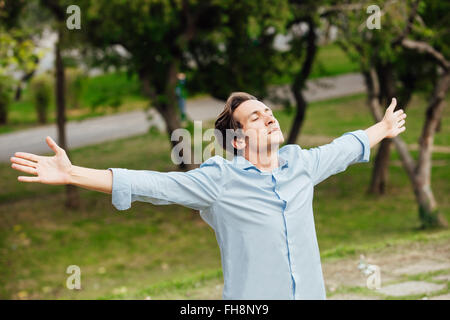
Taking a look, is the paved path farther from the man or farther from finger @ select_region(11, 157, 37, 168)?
finger @ select_region(11, 157, 37, 168)

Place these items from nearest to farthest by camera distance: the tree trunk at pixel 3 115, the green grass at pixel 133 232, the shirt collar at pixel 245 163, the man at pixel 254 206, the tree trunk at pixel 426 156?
the man at pixel 254 206, the shirt collar at pixel 245 163, the green grass at pixel 133 232, the tree trunk at pixel 426 156, the tree trunk at pixel 3 115

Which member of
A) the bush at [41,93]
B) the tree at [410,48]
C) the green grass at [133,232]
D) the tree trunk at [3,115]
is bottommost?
the green grass at [133,232]

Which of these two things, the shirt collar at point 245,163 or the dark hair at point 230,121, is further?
the dark hair at point 230,121

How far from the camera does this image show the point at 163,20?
1209cm

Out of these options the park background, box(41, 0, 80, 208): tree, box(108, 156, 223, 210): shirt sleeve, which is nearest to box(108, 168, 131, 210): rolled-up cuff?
box(108, 156, 223, 210): shirt sleeve

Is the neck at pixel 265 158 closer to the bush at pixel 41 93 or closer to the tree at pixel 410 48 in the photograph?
the tree at pixel 410 48

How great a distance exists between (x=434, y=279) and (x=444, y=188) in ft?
32.4

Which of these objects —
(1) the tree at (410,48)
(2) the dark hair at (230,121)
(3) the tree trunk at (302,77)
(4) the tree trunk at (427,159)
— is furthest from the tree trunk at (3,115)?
(2) the dark hair at (230,121)

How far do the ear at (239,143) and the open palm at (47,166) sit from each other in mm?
763

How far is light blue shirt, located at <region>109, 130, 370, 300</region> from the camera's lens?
9.35 feet

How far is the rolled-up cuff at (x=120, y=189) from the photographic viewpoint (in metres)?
2.71

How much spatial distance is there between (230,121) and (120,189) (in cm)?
66

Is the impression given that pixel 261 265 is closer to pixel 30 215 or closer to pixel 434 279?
pixel 434 279

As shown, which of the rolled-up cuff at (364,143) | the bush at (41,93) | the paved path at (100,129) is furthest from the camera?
the bush at (41,93)
